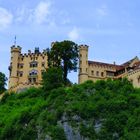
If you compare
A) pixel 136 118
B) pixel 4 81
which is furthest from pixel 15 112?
pixel 4 81

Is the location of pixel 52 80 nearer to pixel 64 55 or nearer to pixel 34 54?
pixel 64 55

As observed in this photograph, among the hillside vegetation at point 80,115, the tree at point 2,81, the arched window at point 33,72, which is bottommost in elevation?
the hillside vegetation at point 80,115

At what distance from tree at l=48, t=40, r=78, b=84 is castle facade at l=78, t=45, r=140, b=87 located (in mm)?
6991

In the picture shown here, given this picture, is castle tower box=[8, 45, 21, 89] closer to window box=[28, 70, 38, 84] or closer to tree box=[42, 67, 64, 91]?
window box=[28, 70, 38, 84]

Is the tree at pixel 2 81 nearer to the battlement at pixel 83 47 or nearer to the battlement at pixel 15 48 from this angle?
the battlement at pixel 15 48

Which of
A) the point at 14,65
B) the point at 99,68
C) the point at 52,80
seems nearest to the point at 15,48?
the point at 14,65

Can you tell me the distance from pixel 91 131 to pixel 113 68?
39.1m

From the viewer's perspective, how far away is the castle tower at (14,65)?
306 ft

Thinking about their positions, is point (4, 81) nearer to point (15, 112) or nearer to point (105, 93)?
point (15, 112)

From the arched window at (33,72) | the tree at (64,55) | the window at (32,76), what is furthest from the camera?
the arched window at (33,72)

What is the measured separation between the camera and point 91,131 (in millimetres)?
59344

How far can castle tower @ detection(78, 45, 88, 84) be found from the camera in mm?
93950

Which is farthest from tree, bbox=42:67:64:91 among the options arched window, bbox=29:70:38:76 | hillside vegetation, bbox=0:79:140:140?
arched window, bbox=29:70:38:76

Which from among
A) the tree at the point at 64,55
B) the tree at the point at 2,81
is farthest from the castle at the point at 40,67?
the tree at the point at 64,55
